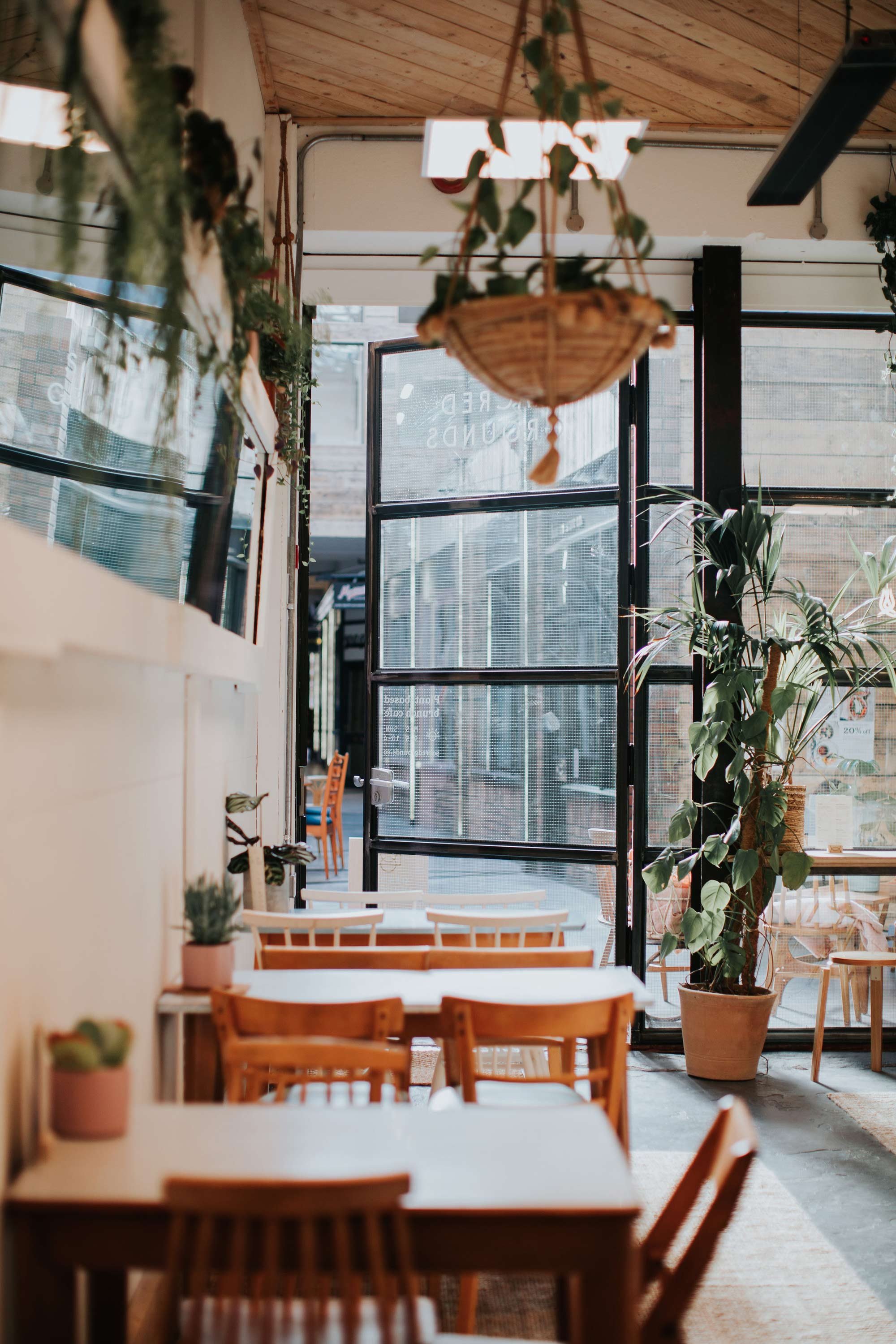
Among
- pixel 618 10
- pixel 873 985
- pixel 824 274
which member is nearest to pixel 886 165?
pixel 824 274

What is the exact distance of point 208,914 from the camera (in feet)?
9.05

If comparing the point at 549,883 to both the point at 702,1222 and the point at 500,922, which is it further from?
the point at 702,1222

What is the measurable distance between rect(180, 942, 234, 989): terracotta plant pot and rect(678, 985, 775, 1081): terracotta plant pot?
8.44 ft

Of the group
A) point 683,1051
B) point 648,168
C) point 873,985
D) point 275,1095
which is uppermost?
point 648,168

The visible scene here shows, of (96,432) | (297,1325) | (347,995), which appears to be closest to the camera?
(297,1325)

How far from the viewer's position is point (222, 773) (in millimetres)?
3727

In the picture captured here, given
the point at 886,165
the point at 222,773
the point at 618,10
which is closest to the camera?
the point at 222,773

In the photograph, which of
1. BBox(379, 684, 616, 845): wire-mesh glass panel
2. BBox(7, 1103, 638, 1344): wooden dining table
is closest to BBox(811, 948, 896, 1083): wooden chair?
BBox(379, 684, 616, 845): wire-mesh glass panel

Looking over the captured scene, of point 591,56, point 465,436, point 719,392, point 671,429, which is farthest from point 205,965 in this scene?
point 591,56

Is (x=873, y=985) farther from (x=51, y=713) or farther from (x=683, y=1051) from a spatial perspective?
(x=51, y=713)

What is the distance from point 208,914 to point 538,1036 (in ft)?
2.69

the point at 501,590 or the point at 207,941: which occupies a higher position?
the point at 501,590

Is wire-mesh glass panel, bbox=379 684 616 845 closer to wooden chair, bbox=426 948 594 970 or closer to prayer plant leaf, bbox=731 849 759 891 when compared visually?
prayer plant leaf, bbox=731 849 759 891

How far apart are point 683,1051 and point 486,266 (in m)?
3.84
